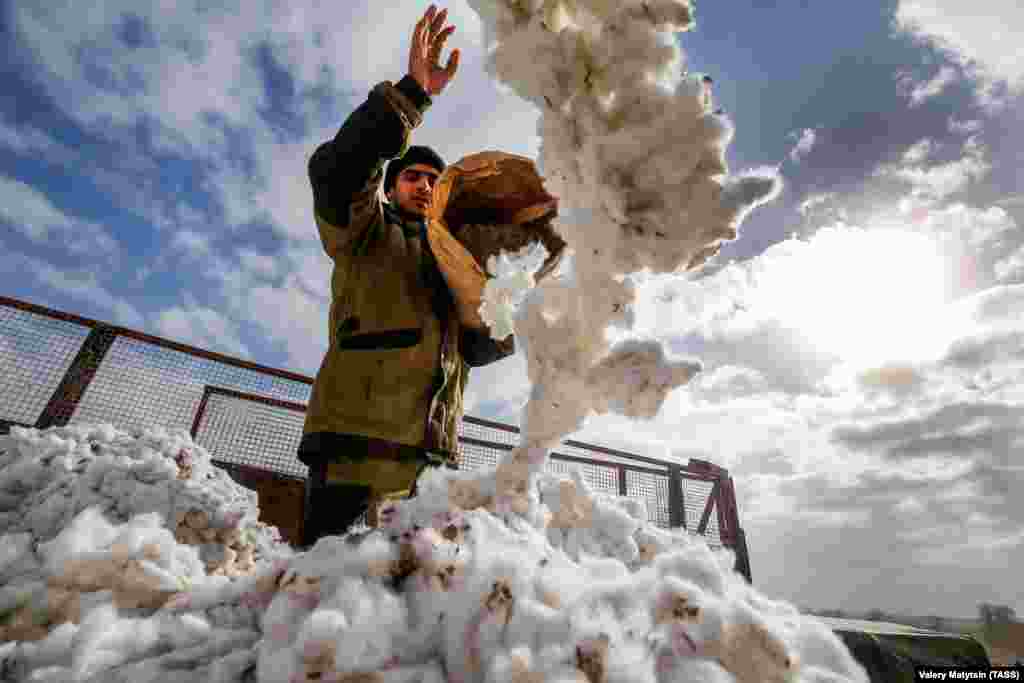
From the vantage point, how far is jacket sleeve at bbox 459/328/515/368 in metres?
2.07

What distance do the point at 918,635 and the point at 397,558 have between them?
256 cm

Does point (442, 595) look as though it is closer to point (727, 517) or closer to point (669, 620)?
point (669, 620)

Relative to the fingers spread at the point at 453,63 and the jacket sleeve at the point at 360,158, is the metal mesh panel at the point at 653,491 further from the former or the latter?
the fingers spread at the point at 453,63

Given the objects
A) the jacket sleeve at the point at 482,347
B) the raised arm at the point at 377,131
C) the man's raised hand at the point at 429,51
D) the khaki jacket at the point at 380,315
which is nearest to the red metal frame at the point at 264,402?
the jacket sleeve at the point at 482,347

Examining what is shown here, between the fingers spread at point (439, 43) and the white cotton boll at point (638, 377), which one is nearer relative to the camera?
the white cotton boll at point (638, 377)

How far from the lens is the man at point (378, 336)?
67.1 inches

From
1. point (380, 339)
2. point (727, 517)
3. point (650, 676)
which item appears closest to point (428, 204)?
point (380, 339)

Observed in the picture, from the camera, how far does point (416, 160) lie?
253 centimetres

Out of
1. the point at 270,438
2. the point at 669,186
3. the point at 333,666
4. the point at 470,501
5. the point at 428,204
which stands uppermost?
the point at 428,204

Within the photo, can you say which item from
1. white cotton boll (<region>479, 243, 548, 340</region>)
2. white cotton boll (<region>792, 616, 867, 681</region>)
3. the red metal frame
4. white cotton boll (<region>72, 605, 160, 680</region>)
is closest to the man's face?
the red metal frame

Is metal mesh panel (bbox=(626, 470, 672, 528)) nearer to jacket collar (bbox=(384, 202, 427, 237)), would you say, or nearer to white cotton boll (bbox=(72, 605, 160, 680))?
jacket collar (bbox=(384, 202, 427, 237))

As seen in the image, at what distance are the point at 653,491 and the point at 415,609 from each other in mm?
5013

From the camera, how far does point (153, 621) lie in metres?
0.53

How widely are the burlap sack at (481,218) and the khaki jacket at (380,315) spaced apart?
115 millimetres
